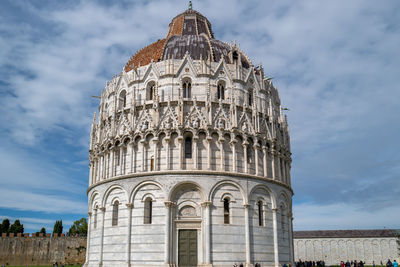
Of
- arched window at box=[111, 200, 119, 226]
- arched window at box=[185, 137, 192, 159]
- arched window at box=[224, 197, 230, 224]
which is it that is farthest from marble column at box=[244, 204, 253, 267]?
arched window at box=[111, 200, 119, 226]

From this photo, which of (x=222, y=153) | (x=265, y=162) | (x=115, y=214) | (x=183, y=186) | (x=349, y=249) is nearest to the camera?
(x=183, y=186)

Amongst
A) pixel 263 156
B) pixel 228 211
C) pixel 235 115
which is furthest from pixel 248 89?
pixel 228 211

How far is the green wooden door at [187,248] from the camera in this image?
2972 cm

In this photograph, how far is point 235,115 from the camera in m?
33.3

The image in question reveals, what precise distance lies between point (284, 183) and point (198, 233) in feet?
35.4

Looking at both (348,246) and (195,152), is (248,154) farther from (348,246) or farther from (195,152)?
(348,246)

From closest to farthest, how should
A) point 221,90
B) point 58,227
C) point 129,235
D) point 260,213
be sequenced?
point 129,235
point 260,213
point 221,90
point 58,227

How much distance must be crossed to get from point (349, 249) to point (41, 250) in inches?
2275

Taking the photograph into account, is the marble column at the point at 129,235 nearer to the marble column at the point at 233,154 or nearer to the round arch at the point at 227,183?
the round arch at the point at 227,183

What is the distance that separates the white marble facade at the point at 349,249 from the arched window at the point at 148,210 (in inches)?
2301

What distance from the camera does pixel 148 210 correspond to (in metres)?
31.2

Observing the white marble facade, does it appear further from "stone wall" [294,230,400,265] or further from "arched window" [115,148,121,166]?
"arched window" [115,148,121,166]

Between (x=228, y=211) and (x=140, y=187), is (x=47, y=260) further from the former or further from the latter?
(x=228, y=211)

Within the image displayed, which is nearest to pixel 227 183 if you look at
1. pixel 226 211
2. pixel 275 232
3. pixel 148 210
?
pixel 226 211
